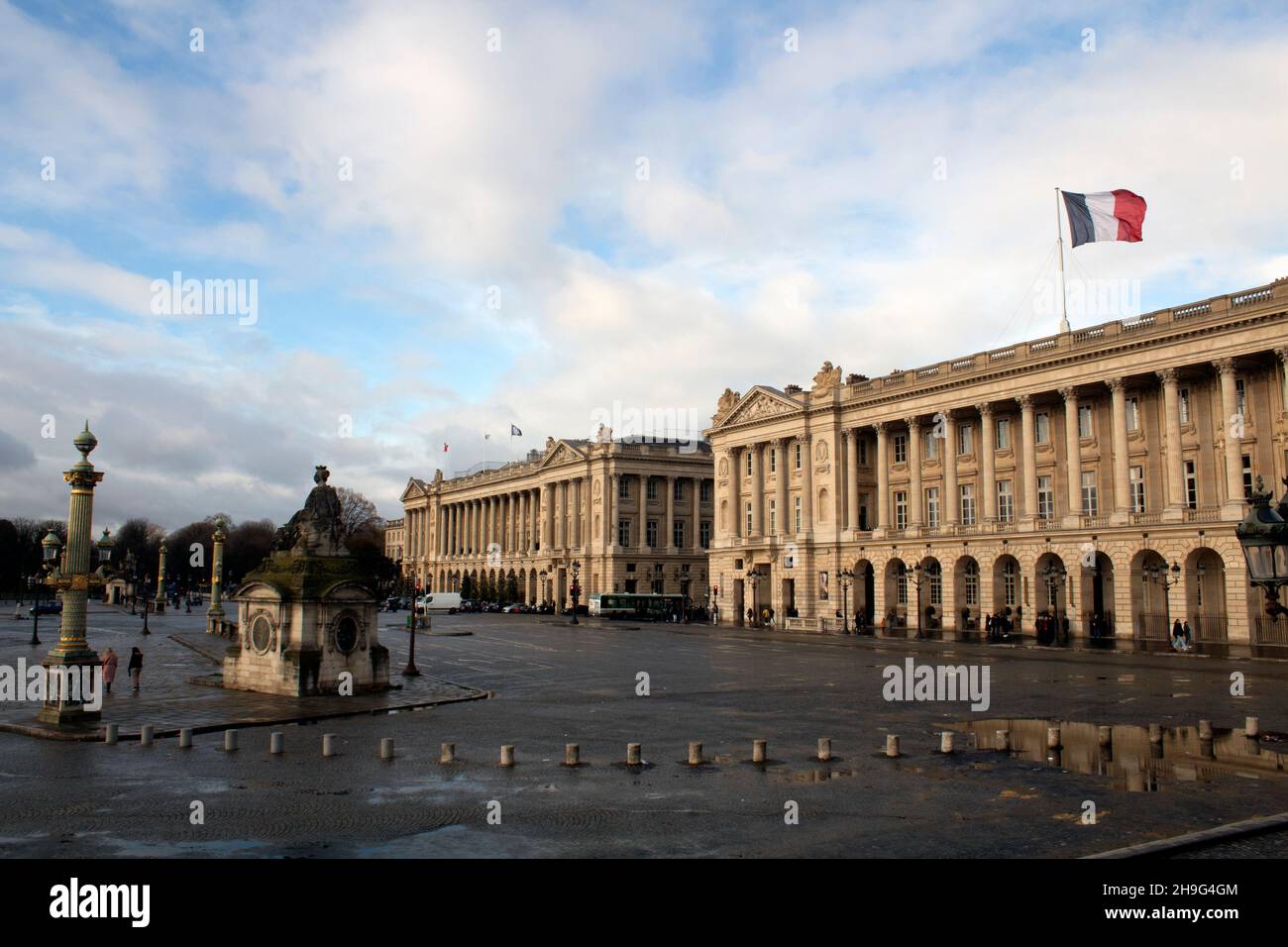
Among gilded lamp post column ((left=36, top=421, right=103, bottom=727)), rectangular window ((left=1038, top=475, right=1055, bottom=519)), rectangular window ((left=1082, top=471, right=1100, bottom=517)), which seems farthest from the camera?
rectangular window ((left=1038, top=475, right=1055, bottom=519))

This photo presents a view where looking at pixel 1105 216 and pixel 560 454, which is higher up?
pixel 1105 216

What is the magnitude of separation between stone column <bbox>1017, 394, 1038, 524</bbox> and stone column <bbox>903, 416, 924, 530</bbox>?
887 centimetres

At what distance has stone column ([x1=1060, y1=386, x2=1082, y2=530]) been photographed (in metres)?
59.2

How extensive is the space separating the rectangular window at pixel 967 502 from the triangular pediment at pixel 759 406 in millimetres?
16042

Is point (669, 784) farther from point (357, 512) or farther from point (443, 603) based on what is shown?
point (357, 512)

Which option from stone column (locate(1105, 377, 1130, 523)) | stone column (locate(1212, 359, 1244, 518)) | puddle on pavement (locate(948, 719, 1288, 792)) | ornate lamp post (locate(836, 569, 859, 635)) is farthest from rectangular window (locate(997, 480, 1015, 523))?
puddle on pavement (locate(948, 719, 1288, 792))

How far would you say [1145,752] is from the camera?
59.6ft

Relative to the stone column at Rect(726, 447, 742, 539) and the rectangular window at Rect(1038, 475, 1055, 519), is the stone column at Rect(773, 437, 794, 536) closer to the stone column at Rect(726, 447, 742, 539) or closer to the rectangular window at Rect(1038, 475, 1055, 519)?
the stone column at Rect(726, 447, 742, 539)

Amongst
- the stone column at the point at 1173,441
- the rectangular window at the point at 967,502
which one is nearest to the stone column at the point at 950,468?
the rectangular window at the point at 967,502

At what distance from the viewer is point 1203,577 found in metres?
54.1

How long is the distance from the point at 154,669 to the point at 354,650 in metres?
11.9

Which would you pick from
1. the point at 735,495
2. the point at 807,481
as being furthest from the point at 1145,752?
the point at 735,495

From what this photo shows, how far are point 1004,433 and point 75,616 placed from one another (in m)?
57.2

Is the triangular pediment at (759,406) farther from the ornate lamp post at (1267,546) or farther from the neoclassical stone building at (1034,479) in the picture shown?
the ornate lamp post at (1267,546)
